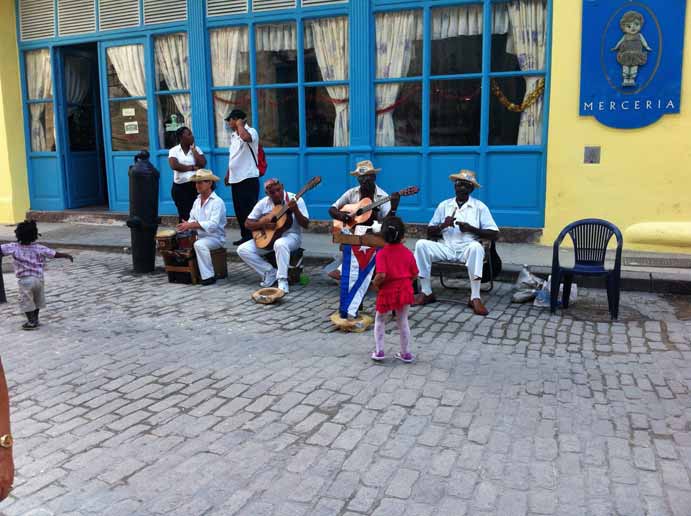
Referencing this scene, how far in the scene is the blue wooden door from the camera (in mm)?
11508

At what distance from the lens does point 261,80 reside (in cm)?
1062

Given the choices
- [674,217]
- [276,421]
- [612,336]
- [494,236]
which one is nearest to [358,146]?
[494,236]

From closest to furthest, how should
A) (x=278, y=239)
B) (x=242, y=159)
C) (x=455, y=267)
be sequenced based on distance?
(x=455, y=267), (x=278, y=239), (x=242, y=159)

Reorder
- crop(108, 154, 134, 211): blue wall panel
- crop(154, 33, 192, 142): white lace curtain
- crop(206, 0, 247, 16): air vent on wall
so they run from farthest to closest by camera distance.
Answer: crop(108, 154, 134, 211): blue wall panel
crop(154, 33, 192, 142): white lace curtain
crop(206, 0, 247, 16): air vent on wall

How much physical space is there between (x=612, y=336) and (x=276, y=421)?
322 cm

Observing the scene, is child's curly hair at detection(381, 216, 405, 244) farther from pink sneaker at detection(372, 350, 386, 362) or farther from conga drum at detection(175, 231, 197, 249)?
conga drum at detection(175, 231, 197, 249)

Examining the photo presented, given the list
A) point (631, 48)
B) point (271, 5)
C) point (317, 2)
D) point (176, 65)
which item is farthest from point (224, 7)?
point (631, 48)

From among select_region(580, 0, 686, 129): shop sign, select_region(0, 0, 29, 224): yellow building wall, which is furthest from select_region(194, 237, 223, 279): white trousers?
select_region(0, 0, 29, 224): yellow building wall

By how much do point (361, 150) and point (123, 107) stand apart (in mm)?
4685

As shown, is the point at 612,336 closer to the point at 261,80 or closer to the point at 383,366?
the point at 383,366

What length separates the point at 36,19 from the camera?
39.9 ft

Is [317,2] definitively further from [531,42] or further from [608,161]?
[608,161]

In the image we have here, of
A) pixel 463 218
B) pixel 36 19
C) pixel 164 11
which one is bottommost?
pixel 463 218

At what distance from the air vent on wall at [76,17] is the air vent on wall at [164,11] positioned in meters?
1.22
